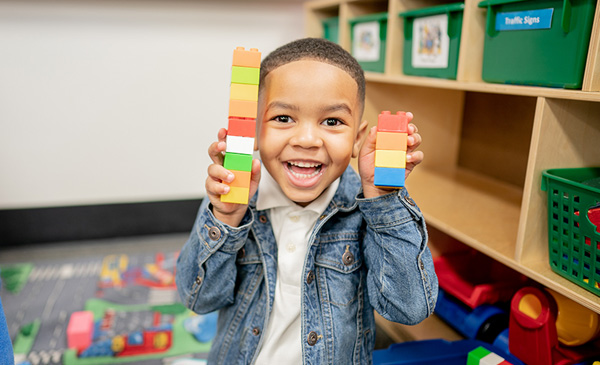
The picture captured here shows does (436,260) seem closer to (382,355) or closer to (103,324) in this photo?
(382,355)

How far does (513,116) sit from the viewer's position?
153 cm

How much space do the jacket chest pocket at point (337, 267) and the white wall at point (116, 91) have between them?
1.54 meters

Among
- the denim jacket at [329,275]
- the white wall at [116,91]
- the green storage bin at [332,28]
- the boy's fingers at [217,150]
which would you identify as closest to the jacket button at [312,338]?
the denim jacket at [329,275]

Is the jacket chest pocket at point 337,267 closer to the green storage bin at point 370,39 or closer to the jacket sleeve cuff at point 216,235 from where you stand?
the jacket sleeve cuff at point 216,235

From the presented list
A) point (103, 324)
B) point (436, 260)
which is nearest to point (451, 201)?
point (436, 260)

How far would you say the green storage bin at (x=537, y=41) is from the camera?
0.94 metres

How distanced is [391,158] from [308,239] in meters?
0.24

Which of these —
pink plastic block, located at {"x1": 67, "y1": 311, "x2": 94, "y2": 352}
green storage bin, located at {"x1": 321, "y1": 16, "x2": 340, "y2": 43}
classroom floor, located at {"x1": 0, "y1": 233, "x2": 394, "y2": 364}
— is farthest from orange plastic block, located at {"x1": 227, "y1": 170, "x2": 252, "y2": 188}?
green storage bin, located at {"x1": 321, "y1": 16, "x2": 340, "y2": 43}

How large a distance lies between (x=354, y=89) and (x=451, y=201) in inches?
29.9

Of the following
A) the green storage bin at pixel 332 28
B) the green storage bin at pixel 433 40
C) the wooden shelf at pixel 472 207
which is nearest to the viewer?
the wooden shelf at pixel 472 207

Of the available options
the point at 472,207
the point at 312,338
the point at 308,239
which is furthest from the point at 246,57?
the point at 472,207

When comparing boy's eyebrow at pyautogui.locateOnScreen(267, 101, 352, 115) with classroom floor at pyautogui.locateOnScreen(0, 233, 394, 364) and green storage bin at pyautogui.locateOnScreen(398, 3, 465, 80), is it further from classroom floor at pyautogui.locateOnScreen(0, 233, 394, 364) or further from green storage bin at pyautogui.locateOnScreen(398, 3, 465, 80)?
classroom floor at pyautogui.locateOnScreen(0, 233, 394, 364)

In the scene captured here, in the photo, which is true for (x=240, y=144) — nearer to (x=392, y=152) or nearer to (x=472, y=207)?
(x=392, y=152)

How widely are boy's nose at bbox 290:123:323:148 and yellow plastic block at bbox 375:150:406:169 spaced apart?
0.33ft
